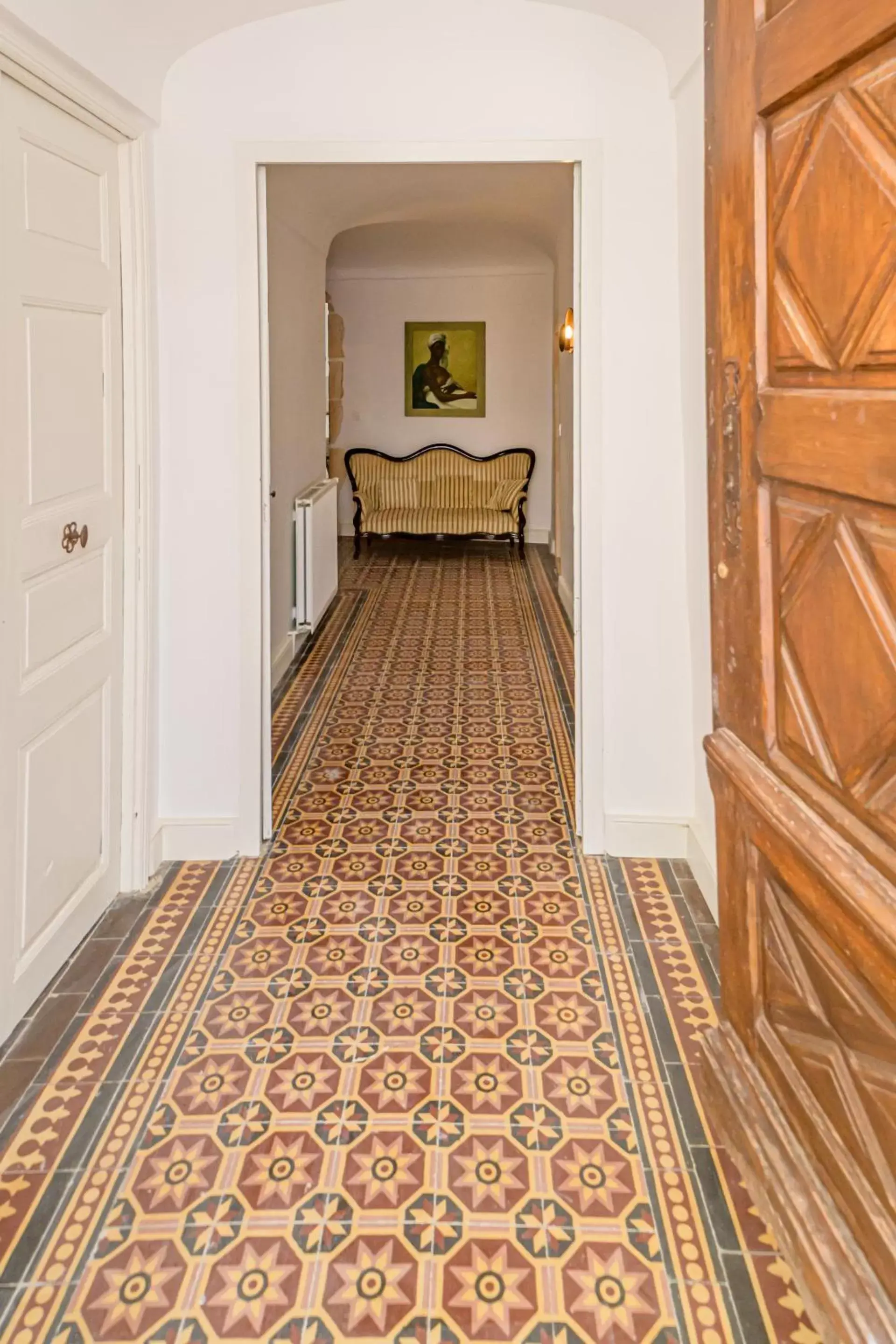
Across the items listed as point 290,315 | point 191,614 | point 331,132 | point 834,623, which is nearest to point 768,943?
point 834,623

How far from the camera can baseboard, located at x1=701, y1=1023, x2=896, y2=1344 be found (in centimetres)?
153

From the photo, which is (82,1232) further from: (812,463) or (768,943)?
(812,463)

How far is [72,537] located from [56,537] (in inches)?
3.9

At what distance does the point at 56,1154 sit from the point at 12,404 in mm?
1652

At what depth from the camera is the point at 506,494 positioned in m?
10.3

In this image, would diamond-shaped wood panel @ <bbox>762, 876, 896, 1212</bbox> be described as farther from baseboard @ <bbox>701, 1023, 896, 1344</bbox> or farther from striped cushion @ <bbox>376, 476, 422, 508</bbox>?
striped cushion @ <bbox>376, 476, 422, 508</bbox>

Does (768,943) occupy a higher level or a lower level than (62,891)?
higher

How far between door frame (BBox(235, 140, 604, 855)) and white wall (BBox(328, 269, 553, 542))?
7114 mm

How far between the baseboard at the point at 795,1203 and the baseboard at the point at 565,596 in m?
4.86

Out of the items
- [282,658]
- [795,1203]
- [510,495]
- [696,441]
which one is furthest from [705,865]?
[510,495]

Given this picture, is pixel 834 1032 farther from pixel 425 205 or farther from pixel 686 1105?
pixel 425 205

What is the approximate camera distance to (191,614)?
3.48 metres

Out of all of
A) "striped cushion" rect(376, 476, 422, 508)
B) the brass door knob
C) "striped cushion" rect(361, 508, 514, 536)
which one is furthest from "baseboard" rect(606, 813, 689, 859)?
"striped cushion" rect(376, 476, 422, 508)

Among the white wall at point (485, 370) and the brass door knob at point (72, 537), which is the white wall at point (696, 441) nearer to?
the brass door knob at point (72, 537)
